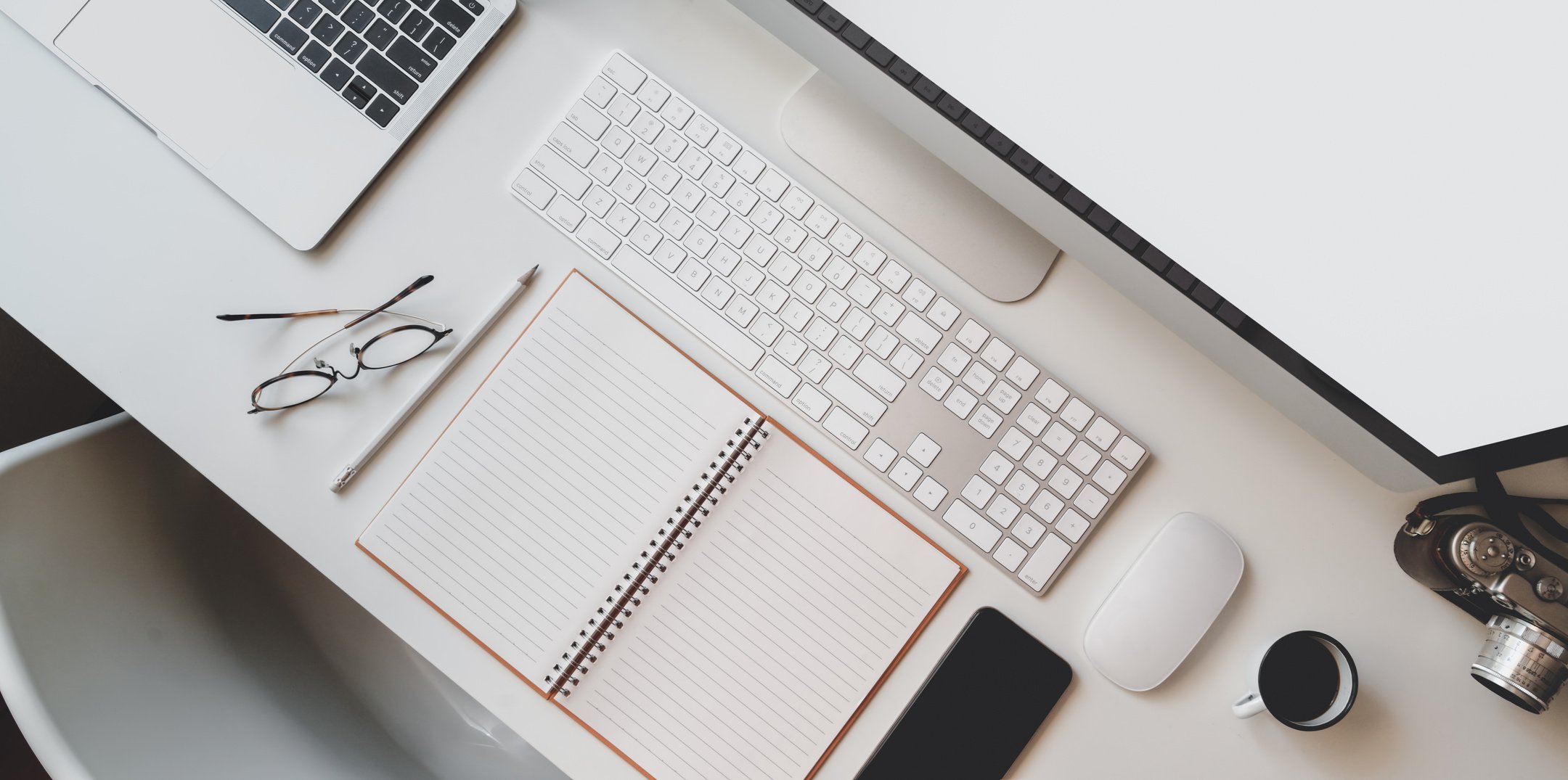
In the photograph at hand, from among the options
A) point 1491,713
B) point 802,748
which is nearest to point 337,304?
point 802,748

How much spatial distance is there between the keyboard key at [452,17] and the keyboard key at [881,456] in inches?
20.6

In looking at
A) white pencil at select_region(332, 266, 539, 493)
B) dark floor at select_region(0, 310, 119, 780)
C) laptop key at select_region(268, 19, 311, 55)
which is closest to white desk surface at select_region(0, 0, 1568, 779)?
white pencil at select_region(332, 266, 539, 493)

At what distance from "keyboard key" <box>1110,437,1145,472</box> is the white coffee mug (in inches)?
7.2

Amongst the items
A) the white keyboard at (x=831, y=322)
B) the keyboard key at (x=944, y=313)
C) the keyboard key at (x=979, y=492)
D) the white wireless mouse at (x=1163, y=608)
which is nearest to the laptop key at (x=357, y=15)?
the white keyboard at (x=831, y=322)

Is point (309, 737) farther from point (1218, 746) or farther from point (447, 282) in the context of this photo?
point (1218, 746)

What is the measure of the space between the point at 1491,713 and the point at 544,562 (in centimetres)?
86

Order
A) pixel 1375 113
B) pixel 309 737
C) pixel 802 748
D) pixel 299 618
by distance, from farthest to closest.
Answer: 1. pixel 299 618
2. pixel 309 737
3. pixel 802 748
4. pixel 1375 113

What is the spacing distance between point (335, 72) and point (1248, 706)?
3.18 feet

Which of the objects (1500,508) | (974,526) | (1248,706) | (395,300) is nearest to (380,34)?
(395,300)

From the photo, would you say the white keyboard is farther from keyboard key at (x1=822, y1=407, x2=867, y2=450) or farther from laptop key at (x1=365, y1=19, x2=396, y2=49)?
laptop key at (x1=365, y1=19, x2=396, y2=49)

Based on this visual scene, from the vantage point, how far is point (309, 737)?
2.94 feet

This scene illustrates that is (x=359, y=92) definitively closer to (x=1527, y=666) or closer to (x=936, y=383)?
(x=936, y=383)

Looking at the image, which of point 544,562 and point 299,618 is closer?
point 544,562

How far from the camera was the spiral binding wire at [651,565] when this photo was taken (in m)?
0.77
